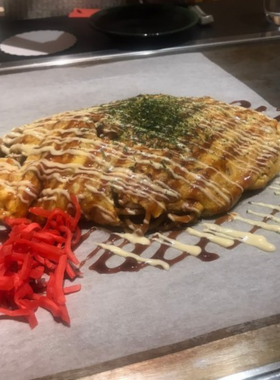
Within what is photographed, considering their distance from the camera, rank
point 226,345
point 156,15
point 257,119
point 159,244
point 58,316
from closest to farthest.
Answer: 1. point 226,345
2. point 58,316
3. point 159,244
4. point 257,119
5. point 156,15

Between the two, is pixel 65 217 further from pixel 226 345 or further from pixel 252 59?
pixel 252 59

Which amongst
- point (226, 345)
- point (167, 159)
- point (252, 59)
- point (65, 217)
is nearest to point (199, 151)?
point (167, 159)

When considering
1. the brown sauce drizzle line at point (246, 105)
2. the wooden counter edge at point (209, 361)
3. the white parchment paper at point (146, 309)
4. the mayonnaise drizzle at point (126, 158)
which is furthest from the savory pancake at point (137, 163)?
the wooden counter edge at point (209, 361)

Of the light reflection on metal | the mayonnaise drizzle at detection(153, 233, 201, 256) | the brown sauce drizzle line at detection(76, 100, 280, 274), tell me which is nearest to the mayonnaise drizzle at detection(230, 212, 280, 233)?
the brown sauce drizzle line at detection(76, 100, 280, 274)

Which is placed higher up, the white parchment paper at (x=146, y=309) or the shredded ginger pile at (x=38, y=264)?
the shredded ginger pile at (x=38, y=264)

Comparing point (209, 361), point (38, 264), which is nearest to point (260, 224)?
point (209, 361)

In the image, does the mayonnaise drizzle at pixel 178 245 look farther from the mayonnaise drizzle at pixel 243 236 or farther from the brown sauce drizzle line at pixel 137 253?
the mayonnaise drizzle at pixel 243 236

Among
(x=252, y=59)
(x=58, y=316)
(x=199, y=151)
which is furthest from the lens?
(x=252, y=59)
